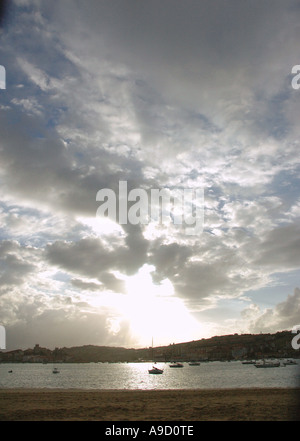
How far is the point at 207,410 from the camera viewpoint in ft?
69.7

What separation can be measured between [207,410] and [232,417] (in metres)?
3.23
